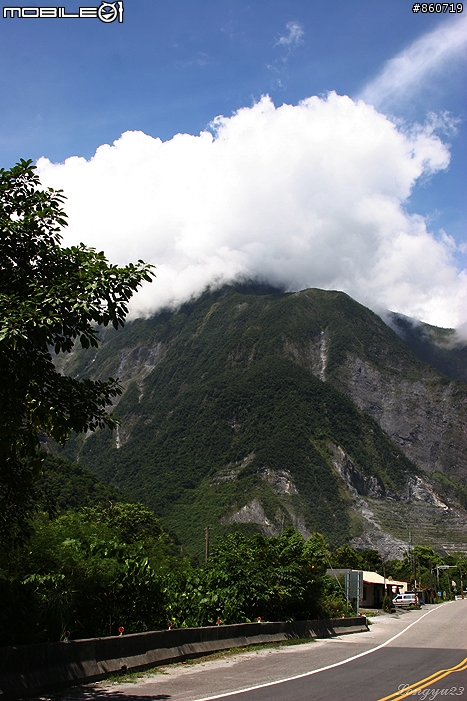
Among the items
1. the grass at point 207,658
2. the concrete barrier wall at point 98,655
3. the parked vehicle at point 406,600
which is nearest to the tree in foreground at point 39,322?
the concrete barrier wall at point 98,655

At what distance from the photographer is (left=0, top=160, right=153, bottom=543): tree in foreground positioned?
8.10m

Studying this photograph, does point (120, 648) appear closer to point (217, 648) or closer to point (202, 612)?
point (217, 648)

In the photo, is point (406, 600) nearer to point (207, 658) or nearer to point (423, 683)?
point (207, 658)

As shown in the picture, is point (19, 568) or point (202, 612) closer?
point (19, 568)

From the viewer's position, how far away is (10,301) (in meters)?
8.11

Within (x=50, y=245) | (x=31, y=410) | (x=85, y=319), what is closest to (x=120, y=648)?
(x=31, y=410)

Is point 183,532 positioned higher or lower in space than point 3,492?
lower

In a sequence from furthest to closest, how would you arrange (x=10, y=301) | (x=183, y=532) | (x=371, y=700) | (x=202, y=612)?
(x=183, y=532) → (x=202, y=612) → (x=371, y=700) → (x=10, y=301)

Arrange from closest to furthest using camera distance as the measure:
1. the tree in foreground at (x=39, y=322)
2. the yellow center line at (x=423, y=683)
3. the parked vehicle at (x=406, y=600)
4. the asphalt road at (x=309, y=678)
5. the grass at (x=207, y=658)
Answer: the tree in foreground at (x=39, y=322), the asphalt road at (x=309, y=678), the yellow center line at (x=423, y=683), the grass at (x=207, y=658), the parked vehicle at (x=406, y=600)

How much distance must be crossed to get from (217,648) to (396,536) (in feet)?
595

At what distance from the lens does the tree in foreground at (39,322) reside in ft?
26.6

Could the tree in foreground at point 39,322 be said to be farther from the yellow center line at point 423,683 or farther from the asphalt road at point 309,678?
the yellow center line at point 423,683

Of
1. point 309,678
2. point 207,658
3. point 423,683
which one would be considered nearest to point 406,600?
point 207,658

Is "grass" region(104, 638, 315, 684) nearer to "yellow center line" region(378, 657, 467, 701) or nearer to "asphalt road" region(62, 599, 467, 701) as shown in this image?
"asphalt road" region(62, 599, 467, 701)
